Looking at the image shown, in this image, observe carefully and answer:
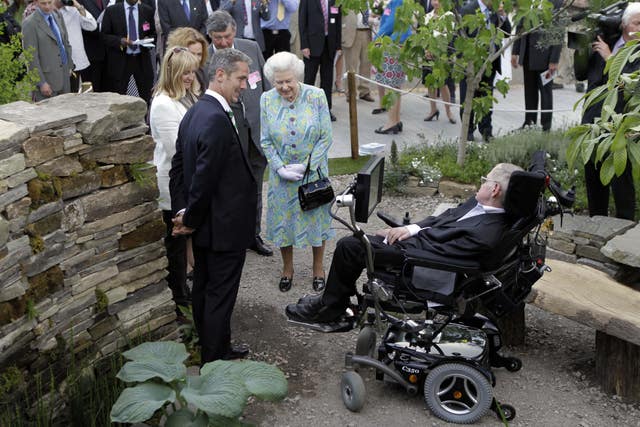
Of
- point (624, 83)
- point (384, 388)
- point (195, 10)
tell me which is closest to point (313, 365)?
point (384, 388)

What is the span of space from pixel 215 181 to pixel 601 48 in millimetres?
3900

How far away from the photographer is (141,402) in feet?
12.8

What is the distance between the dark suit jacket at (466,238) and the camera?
4.63 meters

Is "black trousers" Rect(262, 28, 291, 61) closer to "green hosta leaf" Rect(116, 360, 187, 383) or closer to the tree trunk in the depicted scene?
the tree trunk

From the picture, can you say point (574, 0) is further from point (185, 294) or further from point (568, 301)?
point (185, 294)

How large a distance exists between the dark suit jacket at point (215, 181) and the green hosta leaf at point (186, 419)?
108 cm

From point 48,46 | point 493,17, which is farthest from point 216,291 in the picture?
point 493,17

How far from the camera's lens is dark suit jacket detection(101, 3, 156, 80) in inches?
395

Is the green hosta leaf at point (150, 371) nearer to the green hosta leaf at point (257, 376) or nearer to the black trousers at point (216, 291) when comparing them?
the green hosta leaf at point (257, 376)

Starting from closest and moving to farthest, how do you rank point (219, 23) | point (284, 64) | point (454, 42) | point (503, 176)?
1. point (503, 176)
2. point (284, 64)
3. point (219, 23)
4. point (454, 42)

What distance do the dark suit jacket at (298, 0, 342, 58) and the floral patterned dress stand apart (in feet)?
16.7

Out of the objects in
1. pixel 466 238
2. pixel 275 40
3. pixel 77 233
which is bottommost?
pixel 466 238

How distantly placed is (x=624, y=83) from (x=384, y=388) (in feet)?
7.38

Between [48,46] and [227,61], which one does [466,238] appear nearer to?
[227,61]
